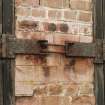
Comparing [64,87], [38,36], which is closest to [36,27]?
[38,36]

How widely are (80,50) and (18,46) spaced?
1.12 meters

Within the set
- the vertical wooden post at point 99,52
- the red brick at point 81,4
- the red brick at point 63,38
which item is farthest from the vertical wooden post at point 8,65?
the vertical wooden post at point 99,52

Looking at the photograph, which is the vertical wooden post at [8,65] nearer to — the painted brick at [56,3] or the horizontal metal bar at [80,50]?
the painted brick at [56,3]

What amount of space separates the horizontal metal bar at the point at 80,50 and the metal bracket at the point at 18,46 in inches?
16.8

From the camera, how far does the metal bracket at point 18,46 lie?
267 inches

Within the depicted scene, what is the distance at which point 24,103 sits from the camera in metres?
6.93

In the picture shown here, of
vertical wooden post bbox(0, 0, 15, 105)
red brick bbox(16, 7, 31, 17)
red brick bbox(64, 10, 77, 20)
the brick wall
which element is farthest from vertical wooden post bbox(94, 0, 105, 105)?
vertical wooden post bbox(0, 0, 15, 105)

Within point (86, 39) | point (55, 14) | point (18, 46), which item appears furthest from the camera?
point (86, 39)

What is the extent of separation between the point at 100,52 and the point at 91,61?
22 cm

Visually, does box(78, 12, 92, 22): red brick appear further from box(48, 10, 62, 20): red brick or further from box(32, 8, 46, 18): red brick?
box(32, 8, 46, 18): red brick

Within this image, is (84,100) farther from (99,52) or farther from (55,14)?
(55,14)

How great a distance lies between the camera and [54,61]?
7.23 metres

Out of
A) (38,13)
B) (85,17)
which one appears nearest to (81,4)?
(85,17)

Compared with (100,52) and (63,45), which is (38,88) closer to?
(63,45)
